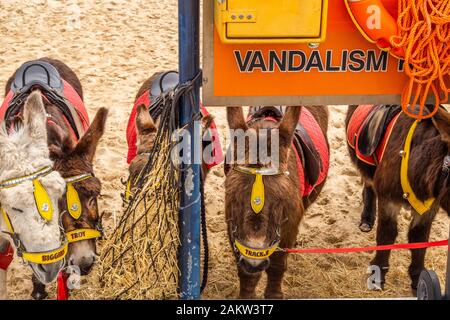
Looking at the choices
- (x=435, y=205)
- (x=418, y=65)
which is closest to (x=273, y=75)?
(x=418, y=65)

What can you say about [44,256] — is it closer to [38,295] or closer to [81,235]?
[81,235]

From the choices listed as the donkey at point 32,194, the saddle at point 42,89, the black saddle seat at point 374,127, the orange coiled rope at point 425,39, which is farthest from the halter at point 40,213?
the black saddle seat at point 374,127

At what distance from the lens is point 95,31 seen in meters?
9.14

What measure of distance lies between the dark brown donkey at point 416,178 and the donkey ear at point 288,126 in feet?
2.63

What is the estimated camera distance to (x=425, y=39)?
268cm

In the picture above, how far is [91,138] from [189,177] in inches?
47.3

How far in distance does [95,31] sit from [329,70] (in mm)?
6892

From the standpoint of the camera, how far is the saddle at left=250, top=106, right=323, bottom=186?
4.13 metres

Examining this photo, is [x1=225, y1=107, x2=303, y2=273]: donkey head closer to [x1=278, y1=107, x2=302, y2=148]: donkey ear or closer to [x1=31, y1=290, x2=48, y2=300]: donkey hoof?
[x1=278, y1=107, x2=302, y2=148]: donkey ear

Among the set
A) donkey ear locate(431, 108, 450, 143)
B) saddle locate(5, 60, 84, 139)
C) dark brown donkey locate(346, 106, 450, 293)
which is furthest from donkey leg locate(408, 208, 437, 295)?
saddle locate(5, 60, 84, 139)

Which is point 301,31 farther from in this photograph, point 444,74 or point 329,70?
point 444,74

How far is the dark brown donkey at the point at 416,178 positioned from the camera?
12.6ft

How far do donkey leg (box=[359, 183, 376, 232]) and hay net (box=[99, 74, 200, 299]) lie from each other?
2.67 metres

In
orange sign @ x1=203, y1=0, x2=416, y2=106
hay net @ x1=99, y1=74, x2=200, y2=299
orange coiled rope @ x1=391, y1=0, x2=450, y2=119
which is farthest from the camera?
hay net @ x1=99, y1=74, x2=200, y2=299
